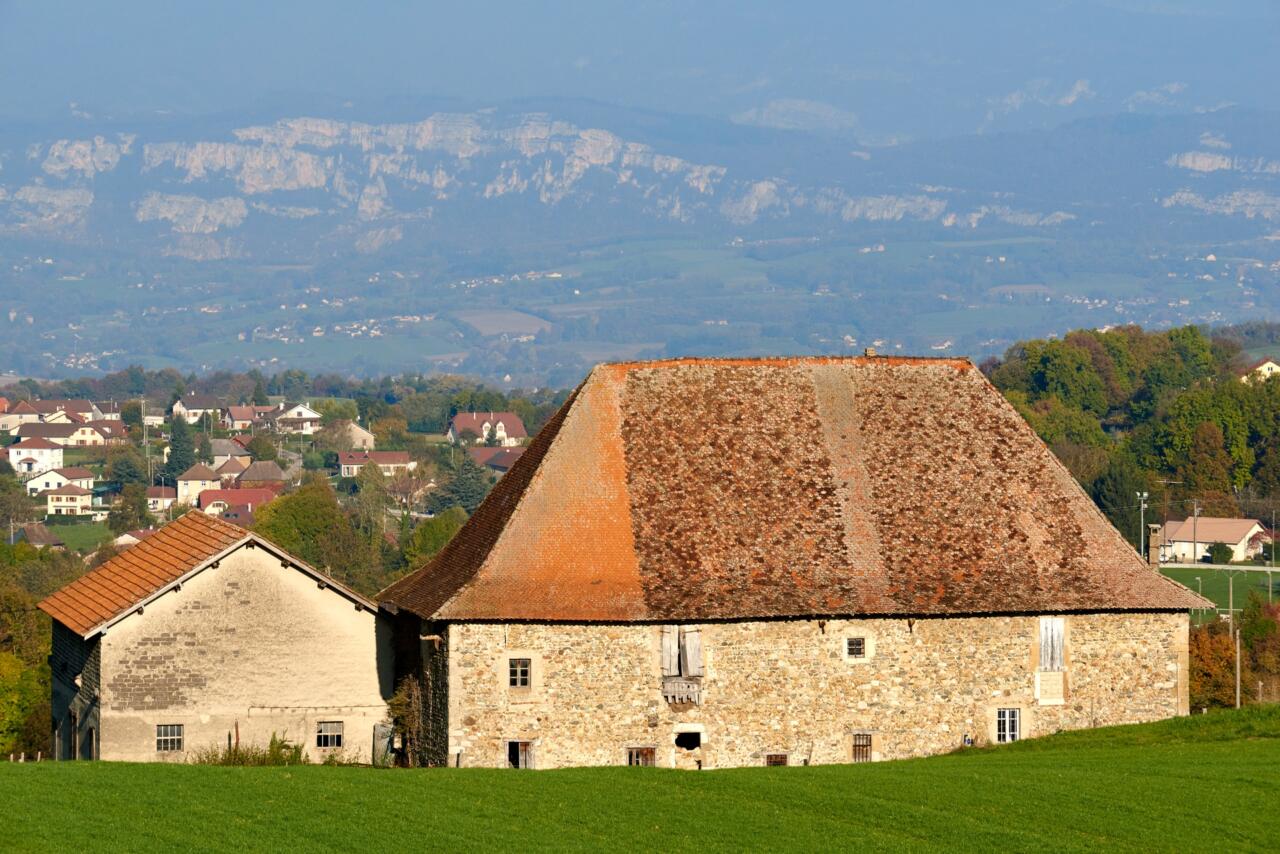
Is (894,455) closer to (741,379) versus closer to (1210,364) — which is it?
(741,379)

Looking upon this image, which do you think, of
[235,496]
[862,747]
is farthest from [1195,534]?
[862,747]

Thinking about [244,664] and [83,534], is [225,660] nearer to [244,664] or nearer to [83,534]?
[244,664]

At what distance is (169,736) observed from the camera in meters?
39.2

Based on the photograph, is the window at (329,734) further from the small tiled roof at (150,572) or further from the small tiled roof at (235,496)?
the small tiled roof at (235,496)

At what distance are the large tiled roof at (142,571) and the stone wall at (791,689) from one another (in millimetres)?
5426

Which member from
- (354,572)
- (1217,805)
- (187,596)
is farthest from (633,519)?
(354,572)

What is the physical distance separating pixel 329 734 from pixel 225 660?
220cm

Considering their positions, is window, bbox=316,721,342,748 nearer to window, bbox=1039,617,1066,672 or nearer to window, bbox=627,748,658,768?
window, bbox=627,748,658,768

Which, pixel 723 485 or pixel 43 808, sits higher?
pixel 723 485

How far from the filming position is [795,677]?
38.3 metres

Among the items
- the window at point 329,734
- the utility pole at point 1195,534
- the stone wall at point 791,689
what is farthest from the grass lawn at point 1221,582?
the window at point 329,734

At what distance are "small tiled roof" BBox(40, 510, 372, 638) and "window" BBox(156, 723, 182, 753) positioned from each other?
6.44 ft

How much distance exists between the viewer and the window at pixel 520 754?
3769cm

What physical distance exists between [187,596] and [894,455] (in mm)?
11863
